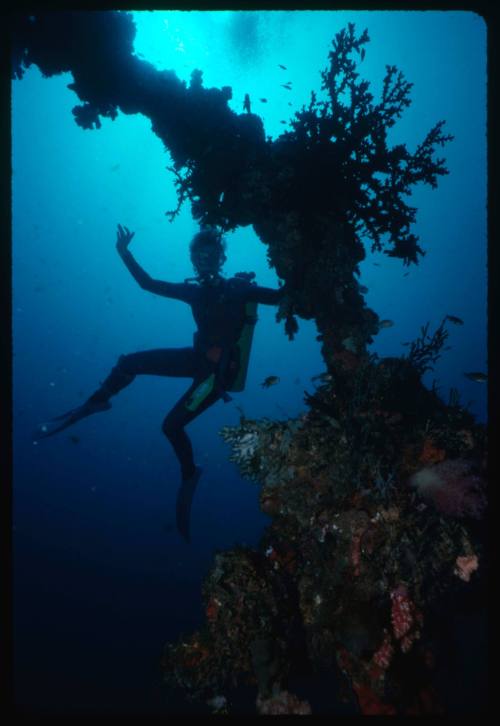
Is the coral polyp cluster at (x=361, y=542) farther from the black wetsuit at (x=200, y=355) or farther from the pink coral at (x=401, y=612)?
the black wetsuit at (x=200, y=355)

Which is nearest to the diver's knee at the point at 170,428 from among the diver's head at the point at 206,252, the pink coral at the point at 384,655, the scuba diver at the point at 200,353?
the scuba diver at the point at 200,353

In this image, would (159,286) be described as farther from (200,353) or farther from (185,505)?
(185,505)

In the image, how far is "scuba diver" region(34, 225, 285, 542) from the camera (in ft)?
27.3

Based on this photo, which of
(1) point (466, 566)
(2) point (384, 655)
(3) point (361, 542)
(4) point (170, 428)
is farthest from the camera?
(4) point (170, 428)

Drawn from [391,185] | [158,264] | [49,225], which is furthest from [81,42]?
[49,225]

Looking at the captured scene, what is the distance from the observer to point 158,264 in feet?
222

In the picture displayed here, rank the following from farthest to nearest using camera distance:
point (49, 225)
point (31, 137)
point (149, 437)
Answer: point (149, 437)
point (49, 225)
point (31, 137)

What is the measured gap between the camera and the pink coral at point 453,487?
4.73m

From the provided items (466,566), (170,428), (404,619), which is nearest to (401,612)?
(404,619)

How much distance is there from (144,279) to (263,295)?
2.64m

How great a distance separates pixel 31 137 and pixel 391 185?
53.1 meters

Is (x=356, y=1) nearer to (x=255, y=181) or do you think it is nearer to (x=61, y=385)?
(x=255, y=181)

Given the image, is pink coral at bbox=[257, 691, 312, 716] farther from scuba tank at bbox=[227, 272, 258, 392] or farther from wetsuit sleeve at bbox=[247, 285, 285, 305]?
wetsuit sleeve at bbox=[247, 285, 285, 305]

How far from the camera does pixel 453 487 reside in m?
4.90
